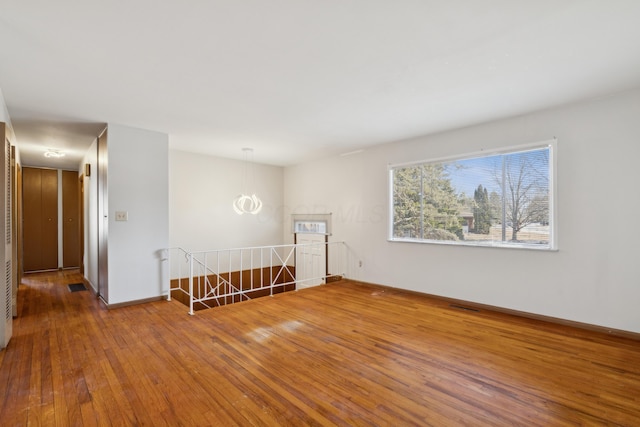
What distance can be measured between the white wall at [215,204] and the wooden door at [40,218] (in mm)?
3482

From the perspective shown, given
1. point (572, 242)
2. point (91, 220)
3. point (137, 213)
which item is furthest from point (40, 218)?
point (572, 242)

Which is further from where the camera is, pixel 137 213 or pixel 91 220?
pixel 91 220

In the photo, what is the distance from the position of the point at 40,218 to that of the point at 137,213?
14.3ft

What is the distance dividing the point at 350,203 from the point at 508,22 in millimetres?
4005

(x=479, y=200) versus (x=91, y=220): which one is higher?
(x=479, y=200)

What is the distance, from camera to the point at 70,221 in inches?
273

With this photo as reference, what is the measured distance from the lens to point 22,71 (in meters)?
2.50

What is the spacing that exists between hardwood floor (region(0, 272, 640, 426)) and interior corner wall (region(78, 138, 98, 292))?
1132mm

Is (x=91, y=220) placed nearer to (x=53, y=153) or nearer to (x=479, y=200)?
(x=53, y=153)

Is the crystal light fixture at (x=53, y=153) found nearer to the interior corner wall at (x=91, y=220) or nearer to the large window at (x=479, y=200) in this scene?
the interior corner wall at (x=91, y=220)

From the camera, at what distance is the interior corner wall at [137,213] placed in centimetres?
394

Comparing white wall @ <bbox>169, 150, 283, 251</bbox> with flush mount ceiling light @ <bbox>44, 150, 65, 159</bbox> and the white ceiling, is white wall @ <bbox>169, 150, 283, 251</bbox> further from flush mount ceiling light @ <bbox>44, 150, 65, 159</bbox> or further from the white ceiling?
flush mount ceiling light @ <bbox>44, 150, 65, 159</bbox>

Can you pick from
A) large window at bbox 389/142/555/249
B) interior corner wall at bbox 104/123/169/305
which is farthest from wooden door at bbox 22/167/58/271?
large window at bbox 389/142/555/249

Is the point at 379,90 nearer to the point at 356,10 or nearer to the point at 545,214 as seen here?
the point at 356,10
